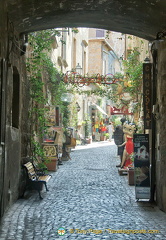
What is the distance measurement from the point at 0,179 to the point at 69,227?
1.36m

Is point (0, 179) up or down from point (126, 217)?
up

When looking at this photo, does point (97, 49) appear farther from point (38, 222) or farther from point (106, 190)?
point (38, 222)

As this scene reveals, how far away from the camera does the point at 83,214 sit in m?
7.04

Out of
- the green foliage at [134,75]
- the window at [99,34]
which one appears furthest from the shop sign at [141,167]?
the window at [99,34]

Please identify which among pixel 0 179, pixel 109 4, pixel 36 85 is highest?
pixel 109 4

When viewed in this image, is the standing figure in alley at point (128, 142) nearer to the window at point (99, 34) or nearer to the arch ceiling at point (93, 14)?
the arch ceiling at point (93, 14)

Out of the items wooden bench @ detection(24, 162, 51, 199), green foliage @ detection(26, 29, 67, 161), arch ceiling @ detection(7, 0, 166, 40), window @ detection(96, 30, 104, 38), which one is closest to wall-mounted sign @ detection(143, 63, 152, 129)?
arch ceiling @ detection(7, 0, 166, 40)

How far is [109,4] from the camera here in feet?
24.1

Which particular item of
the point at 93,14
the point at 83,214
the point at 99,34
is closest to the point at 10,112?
the point at 83,214

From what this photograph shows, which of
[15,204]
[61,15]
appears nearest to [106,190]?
[15,204]

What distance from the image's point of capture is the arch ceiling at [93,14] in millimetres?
6992

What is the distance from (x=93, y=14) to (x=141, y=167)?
128 inches

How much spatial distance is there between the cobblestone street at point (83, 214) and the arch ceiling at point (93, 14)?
342 cm

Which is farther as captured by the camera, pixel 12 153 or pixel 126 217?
pixel 12 153
